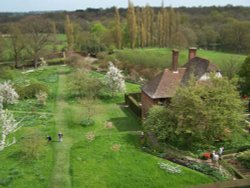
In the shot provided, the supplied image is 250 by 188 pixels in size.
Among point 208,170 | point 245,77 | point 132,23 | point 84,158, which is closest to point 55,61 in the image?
point 132,23

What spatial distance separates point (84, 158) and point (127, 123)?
25.9 ft

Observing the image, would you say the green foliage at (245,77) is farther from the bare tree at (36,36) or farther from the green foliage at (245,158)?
the bare tree at (36,36)

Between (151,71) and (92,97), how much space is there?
1343 cm

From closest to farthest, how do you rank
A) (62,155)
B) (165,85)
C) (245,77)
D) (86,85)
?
(62,155) → (165,85) → (245,77) → (86,85)

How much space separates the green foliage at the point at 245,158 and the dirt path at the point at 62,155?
10321mm

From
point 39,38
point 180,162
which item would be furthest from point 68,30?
point 180,162

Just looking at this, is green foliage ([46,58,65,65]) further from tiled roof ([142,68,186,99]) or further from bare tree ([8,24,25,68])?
tiled roof ([142,68,186,99])

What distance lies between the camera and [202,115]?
1945cm

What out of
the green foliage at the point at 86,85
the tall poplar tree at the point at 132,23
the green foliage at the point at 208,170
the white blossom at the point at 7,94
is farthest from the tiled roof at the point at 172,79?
the tall poplar tree at the point at 132,23

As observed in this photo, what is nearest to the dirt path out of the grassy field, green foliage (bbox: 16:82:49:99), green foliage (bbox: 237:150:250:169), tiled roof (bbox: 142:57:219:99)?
the grassy field

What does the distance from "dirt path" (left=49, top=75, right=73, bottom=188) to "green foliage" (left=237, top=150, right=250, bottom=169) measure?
10321mm

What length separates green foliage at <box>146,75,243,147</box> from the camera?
19.5 metres

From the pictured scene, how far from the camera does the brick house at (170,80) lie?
2531 cm

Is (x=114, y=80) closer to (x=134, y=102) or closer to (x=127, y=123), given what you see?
(x=134, y=102)
